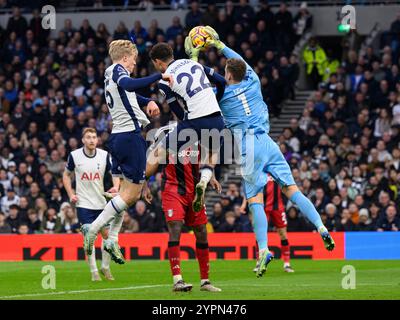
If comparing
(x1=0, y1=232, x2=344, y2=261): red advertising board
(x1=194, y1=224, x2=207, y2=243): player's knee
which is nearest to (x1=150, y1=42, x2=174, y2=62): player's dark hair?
(x1=194, y1=224, x2=207, y2=243): player's knee

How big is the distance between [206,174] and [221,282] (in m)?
2.85

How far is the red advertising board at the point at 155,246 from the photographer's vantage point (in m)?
24.6

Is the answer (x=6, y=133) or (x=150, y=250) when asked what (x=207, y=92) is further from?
(x=6, y=133)

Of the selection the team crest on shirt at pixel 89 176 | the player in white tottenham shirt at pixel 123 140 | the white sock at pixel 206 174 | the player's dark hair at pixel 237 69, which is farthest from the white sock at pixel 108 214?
the team crest on shirt at pixel 89 176

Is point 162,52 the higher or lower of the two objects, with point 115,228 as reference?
higher

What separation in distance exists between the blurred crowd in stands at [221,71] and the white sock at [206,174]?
12.1 m

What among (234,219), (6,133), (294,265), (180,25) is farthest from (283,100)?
(294,265)

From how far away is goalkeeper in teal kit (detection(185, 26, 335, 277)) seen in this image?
1495cm

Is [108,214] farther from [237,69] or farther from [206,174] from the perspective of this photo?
[237,69]

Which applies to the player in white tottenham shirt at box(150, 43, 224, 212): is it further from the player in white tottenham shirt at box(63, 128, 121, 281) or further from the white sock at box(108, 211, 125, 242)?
the player in white tottenham shirt at box(63, 128, 121, 281)

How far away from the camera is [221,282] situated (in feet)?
52.6

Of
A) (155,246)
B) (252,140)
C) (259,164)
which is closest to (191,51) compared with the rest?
(252,140)

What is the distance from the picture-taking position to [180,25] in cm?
3238

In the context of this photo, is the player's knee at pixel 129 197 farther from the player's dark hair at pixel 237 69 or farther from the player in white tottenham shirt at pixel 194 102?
the player's dark hair at pixel 237 69
